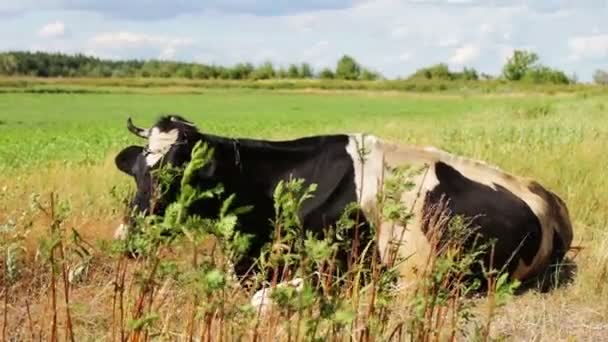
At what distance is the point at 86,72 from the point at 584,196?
10273 cm

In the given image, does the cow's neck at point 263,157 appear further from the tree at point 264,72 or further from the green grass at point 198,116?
the tree at point 264,72

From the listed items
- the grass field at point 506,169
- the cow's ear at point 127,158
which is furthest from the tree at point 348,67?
the cow's ear at point 127,158

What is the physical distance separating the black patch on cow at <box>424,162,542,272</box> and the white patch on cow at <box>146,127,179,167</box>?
1806 millimetres

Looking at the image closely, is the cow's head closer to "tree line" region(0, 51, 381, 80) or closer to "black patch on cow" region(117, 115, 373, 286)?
"black patch on cow" region(117, 115, 373, 286)

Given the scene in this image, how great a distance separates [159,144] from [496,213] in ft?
7.85

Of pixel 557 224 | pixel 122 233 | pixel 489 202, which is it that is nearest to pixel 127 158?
pixel 122 233

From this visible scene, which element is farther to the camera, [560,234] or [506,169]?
[506,169]

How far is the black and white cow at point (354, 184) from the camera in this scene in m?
6.68

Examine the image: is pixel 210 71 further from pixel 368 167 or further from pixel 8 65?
pixel 368 167

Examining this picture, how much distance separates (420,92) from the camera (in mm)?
81500

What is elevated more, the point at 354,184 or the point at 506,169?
the point at 354,184

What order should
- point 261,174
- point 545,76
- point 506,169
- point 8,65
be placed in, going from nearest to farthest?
point 261,174 → point 506,169 → point 8,65 → point 545,76

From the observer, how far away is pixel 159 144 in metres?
6.75

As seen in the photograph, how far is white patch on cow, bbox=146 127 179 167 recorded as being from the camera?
671cm
